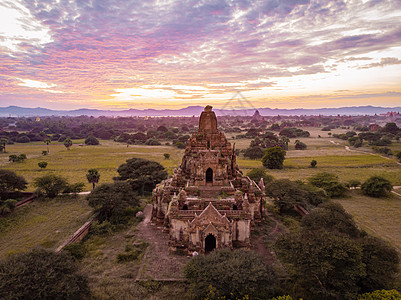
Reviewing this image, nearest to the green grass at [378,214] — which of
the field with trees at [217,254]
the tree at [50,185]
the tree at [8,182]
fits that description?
the field with trees at [217,254]

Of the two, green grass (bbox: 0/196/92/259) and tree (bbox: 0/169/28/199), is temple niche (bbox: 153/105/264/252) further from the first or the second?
tree (bbox: 0/169/28/199)

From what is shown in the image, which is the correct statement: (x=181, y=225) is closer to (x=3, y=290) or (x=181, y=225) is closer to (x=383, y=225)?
(x=3, y=290)

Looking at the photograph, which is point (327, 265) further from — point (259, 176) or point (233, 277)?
point (259, 176)

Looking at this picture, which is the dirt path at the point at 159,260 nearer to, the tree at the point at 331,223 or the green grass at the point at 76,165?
the tree at the point at 331,223

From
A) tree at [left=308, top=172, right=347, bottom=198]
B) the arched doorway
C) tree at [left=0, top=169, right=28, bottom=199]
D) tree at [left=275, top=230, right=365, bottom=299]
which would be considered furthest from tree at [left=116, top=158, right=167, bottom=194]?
tree at [left=308, top=172, right=347, bottom=198]

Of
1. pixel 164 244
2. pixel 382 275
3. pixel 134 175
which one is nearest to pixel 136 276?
pixel 164 244

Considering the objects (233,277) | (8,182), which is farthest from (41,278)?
(8,182)
